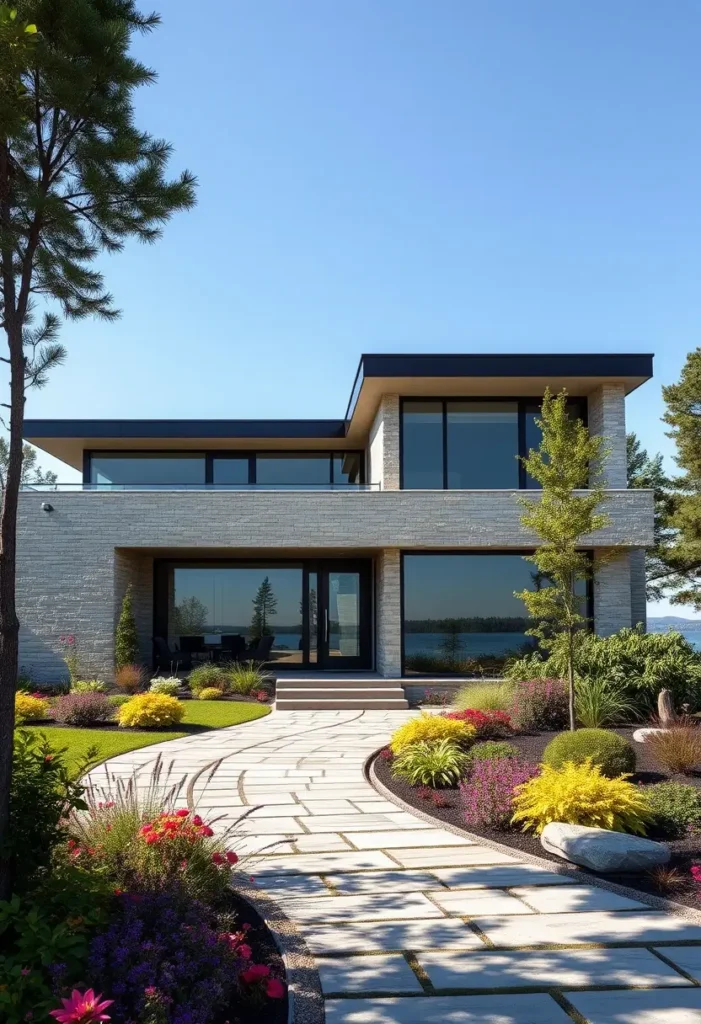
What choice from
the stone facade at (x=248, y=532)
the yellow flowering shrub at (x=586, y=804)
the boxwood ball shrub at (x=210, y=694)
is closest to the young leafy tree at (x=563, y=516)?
the yellow flowering shrub at (x=586, y=804)

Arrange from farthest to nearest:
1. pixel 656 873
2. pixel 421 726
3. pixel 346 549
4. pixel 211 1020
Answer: pixel 346 549 → pixel 421 726 → pixel 656 873 → pixel 211 1020

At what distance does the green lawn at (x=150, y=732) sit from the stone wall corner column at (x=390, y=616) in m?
2.97

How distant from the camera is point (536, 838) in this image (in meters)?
6.31

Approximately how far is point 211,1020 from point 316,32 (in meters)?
9.29

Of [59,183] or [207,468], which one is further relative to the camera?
[207,468]

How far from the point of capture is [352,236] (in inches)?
440

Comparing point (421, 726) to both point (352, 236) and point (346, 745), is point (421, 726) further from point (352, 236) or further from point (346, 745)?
point (352, 236)

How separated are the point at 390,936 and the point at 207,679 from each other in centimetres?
1324

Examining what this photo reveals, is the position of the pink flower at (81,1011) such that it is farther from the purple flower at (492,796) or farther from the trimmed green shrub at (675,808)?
the trimmed green shrub at (675,808)

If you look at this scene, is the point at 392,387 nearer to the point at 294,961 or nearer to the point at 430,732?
the point at 430,732

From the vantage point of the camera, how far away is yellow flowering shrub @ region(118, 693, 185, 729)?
12.5 meters

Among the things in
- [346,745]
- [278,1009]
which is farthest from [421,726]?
[278,1009]

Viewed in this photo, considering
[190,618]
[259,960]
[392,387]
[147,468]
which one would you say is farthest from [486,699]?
[147,468]

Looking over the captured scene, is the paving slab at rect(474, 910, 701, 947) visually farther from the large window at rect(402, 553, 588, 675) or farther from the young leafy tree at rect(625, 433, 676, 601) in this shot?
the young leafy tree at rect(625, 433, 676, 601)
